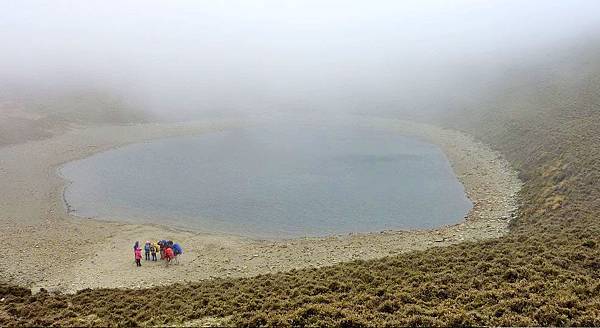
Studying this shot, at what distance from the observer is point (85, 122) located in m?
79.7

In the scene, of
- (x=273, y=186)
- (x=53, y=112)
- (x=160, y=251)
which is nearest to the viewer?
(x=160, y=251)

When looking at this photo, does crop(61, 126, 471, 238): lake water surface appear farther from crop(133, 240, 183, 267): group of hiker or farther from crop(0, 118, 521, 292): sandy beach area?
crop(133, 240, 183, 267): group of hiker

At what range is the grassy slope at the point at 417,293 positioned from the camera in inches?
574

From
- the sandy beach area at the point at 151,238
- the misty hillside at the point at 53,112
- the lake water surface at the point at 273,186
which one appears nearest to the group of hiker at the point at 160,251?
the sandy beach area at the point at 151,238

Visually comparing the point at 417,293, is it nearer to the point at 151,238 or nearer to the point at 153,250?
the point at 153,250

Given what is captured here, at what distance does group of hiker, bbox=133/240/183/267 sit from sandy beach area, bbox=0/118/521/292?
555mm

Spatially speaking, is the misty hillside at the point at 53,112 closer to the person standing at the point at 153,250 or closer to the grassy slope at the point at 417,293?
the person standing at the point at 153,250

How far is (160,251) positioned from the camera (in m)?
28.0

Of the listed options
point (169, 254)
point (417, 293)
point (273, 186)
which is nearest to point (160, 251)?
point (169, 254)

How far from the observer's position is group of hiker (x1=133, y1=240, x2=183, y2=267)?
87.1 ft

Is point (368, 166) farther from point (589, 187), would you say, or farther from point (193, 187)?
point (589, 187)

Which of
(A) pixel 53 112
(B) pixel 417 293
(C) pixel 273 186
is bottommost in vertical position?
(C) pixel 273 186

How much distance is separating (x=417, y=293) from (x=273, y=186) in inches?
1155

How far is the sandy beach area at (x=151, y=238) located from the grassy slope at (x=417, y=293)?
3.22 meters
